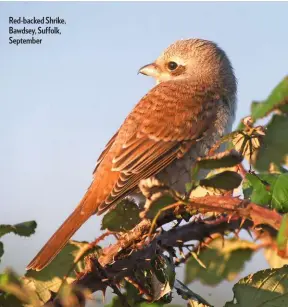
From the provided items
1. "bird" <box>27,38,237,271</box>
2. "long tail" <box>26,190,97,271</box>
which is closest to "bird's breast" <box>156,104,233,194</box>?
"bird" <box>27,38,237,271</box>

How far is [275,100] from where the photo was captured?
774 millimetres

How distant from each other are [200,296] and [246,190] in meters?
0.25

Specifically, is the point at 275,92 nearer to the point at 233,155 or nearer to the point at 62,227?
the point at 233,155

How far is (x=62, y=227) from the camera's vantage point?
96.7 inches

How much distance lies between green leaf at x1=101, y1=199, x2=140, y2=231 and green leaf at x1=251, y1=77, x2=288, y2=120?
1.68 feet

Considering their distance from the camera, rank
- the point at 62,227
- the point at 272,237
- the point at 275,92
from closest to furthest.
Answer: the point at 275,92 → the point at 272,237 → the point at 62,227

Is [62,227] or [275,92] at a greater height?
[275,92]

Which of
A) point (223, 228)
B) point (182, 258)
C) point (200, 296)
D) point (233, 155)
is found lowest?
point (200, 296)

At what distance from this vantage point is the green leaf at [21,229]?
37.2 inches

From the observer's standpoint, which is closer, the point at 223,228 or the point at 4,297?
the point at 4,297

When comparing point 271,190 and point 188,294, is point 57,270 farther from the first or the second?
point 271,190

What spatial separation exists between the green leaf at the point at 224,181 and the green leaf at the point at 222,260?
0.62ft

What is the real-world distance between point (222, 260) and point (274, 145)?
0.29m

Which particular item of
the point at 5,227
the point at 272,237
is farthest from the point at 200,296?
the point at 5,227
